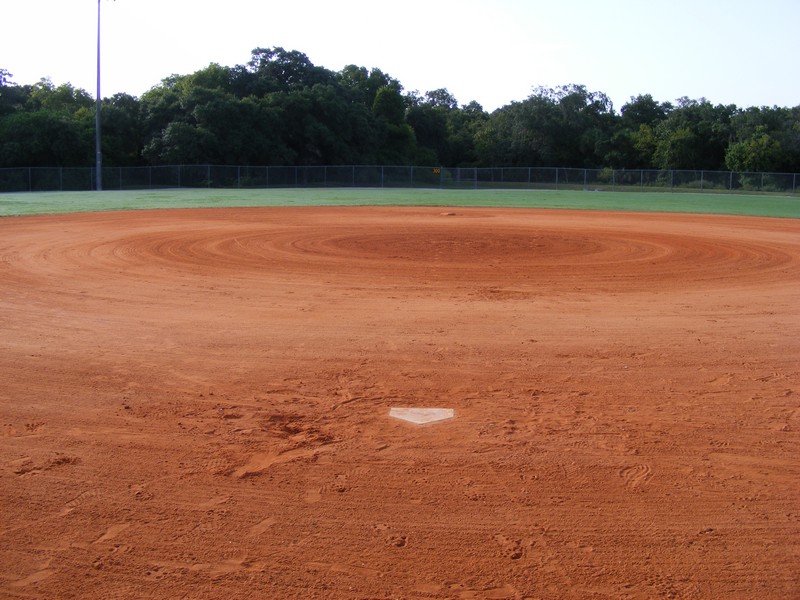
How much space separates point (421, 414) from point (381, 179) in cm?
6763

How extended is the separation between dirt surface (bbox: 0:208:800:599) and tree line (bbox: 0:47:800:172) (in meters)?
57.8

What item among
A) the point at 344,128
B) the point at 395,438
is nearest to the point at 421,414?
the point at 395,438

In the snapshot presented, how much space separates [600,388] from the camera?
27.3 feet

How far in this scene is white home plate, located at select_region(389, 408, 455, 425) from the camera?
7348 mm

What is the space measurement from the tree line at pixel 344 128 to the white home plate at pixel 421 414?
6478cm

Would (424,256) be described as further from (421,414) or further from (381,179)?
(381,179)

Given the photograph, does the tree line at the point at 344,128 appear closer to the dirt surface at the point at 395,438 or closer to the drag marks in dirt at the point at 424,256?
the drag marks in dirt at the point at 424,256

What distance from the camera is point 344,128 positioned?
81625 mm

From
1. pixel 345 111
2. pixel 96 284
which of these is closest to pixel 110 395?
pixel 96 284

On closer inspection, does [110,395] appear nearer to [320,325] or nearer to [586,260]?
[320,325]

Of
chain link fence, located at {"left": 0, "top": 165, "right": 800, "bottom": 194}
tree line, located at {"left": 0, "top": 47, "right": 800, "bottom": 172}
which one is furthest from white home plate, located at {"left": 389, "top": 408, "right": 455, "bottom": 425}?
tree line, located at {"left": 0, "top": 47, "right": 800, "bottom": 172}

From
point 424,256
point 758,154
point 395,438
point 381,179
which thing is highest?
point 758,154

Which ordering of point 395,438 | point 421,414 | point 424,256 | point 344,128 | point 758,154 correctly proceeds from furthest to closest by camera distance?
point 344,128 → point 758,154 → point 424,256 → point 421,414 → point 395,438

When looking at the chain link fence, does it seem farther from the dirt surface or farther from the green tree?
the dirt surface
